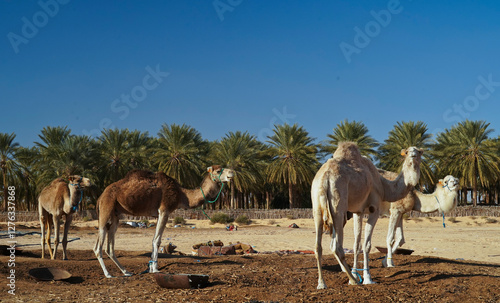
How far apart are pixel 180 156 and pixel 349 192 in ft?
131

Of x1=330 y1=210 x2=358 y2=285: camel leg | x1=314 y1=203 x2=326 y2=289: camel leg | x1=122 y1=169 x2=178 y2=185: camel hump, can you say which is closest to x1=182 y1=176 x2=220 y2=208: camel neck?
x1=122 y1=169 x2=178 y2=185: camel hump

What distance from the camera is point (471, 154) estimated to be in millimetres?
47219

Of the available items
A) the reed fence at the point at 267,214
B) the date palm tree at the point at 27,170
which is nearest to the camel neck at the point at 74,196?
the reed fence at the point at 267,214

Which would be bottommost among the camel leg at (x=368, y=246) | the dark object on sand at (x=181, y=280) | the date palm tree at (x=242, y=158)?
the dark object on sand at (x=181, y=280)

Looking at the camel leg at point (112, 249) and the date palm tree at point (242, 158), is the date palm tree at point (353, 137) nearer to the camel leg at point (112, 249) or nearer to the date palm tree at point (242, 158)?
the date palm tree at point (242, 158)

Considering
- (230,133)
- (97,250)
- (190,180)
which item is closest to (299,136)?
(230,133)

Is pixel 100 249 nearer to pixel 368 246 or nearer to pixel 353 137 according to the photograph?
pixel 368 246

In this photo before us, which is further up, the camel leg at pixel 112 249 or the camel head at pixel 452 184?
the camel head at pixel 452 184

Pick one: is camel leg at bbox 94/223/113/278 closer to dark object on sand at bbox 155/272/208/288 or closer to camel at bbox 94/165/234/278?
camel at bbox 94/165/234/278

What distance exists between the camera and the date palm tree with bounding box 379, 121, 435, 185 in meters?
45.9

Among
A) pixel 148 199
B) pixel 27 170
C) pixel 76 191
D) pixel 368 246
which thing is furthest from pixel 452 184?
pixel 27 170

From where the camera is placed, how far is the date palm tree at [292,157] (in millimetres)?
46594

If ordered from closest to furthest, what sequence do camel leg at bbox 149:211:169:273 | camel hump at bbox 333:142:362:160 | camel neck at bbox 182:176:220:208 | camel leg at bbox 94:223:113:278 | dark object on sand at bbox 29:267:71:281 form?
1. camel hump at bbox 333:142:362:160
2. dark object on sand at bbox 29:267:71:281
3. camel leg at bbox 94:223:113:278
4. camel leg at bbox 149:211:169:273
5. camel neck at bbox 182:176:220:208

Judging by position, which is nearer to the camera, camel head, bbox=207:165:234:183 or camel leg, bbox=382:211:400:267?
camel leg, bbox=382:211:400:267
